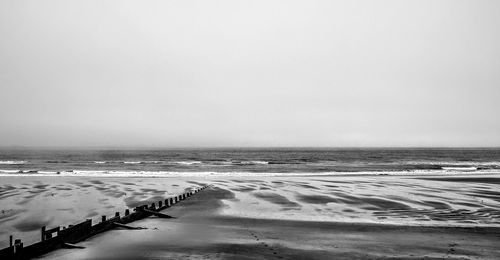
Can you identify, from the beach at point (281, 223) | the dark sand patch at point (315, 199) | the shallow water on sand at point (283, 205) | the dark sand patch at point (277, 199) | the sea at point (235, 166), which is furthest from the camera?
the sea at point (235, 166)

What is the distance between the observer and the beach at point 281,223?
10.7 m

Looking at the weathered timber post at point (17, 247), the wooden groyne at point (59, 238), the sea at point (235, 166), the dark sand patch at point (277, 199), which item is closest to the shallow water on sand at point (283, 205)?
the dark sand patch at point (277, 199)

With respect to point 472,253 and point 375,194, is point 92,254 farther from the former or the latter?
point 375,194

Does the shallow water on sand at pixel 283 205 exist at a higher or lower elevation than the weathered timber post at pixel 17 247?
lower

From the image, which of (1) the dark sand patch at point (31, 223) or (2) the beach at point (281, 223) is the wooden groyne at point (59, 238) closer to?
(2) the beach at point (281, 223)

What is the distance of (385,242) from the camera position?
1194 centimetres

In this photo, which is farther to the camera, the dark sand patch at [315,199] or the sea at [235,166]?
the sea at [235,166]

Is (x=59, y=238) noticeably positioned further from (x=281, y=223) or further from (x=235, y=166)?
(x=235, y=166)

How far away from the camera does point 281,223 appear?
50.0 ft

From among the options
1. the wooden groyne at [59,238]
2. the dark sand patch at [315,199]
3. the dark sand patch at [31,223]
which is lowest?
the dark sand patch at [315,199]

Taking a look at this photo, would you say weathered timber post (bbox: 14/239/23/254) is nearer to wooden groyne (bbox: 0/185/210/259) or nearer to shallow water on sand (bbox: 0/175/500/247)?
wooden groyne (bbox: 0/185/210/259)

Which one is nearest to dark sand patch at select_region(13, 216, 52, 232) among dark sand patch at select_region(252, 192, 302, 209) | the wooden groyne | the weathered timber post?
the wooden groyne

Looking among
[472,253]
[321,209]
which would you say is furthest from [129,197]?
[472,253]

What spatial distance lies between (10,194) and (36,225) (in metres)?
11.6
